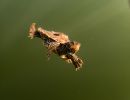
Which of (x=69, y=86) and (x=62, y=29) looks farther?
(x=69, y=86)

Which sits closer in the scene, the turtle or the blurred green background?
the turtle

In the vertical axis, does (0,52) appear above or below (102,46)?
above

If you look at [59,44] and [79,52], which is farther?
[79,52]

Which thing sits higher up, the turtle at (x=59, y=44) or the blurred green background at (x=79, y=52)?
the blurred green background at (x=79, y=52)

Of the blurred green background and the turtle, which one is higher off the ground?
the blurred green background

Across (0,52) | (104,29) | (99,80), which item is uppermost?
(0,52)

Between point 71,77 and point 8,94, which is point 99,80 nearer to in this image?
point 71,77

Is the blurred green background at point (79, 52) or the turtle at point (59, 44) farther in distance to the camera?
the blurred green background at point (79, 52)
